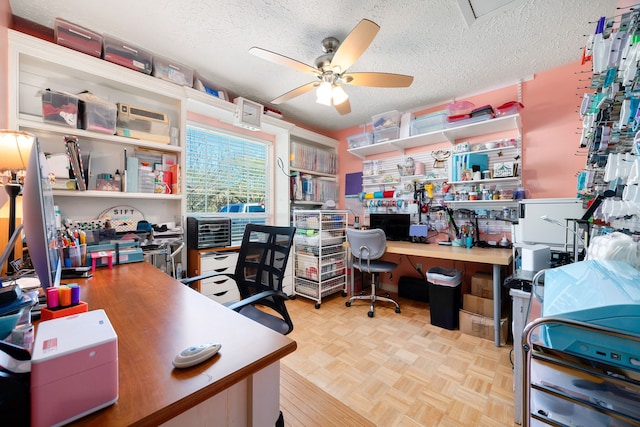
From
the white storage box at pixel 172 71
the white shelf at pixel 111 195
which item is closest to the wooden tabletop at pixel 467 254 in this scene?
the white shelf at pixel 111 195

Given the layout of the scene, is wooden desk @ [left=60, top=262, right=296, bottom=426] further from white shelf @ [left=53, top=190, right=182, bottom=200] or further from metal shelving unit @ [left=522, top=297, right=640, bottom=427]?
white shelf @ [left=53, top=190, right=182, bottom=200]

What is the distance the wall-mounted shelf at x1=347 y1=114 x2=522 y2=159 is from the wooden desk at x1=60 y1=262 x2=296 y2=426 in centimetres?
290

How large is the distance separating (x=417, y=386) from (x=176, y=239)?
2.19 metres

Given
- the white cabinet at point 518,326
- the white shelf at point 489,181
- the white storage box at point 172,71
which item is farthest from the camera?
the white shelf at point 489,181

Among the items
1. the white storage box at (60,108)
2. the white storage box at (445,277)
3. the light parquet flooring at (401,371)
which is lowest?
the light parquet flooring at (401,371)

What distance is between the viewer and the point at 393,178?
354 cm

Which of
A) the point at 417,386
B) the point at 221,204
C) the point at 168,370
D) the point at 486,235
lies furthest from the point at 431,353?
the point at 221,204

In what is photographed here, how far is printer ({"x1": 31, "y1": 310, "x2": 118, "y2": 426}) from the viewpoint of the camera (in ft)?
1.29

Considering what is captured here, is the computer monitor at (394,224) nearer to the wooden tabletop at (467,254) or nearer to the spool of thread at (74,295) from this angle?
the wooden tabletop at (467,254)

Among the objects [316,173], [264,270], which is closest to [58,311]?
[264,270]

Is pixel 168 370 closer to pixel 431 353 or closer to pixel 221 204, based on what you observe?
pixel 431 353

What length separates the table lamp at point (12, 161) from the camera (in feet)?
4.06

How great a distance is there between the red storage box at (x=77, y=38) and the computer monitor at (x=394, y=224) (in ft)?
10.5

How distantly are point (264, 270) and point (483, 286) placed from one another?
2.16 meters
